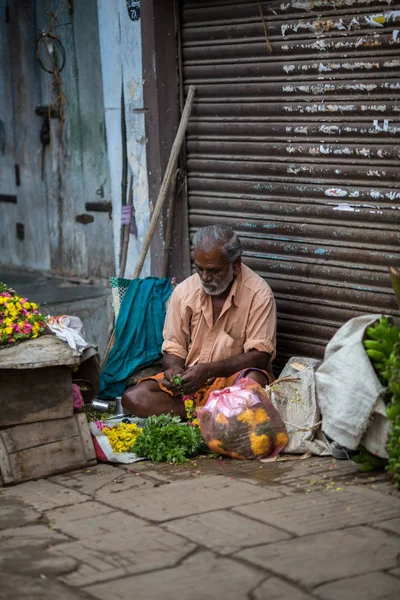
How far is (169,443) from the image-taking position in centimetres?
594

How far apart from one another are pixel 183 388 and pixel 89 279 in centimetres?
329

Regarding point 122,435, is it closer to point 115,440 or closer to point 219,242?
point 115,440

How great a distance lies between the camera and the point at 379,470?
5469 mm

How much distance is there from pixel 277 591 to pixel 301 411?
2141 millimetres

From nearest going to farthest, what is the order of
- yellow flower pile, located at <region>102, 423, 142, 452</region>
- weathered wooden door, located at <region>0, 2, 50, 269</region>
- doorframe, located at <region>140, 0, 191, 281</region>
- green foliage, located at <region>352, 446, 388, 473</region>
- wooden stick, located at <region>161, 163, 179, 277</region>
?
green foliage, located at <region>352, 446, 388, 473</region>, yellow flower pile, located at <region>102, 423, 142, 452</region>, doorframe, located at <region>140, 0, 191, 281</region>, wooden stick, located at <region>161, 163, 179, 277</region>, weathered wooden door, located at <region>0, 2, 50, 269</region>

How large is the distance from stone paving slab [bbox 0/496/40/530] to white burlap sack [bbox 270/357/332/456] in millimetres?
1585

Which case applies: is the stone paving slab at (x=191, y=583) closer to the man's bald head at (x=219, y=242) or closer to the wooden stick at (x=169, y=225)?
the man's bald head at (x=219, y=242)

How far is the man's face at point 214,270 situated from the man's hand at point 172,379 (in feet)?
1.77

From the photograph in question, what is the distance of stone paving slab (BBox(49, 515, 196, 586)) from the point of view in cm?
423

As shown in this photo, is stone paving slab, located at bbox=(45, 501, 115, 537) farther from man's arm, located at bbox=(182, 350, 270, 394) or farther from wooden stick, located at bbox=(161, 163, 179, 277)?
wooden stick, located at bbox=(161, 163, 179, 277)

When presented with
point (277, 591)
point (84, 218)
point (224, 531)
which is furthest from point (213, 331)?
point (84, 218)

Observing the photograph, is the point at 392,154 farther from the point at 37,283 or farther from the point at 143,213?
the point at 37,283

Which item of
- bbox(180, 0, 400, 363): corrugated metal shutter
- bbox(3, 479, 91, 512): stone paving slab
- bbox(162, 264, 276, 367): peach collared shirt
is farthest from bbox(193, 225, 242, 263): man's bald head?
bbox(3, 479, 91, 512): stone paving slab

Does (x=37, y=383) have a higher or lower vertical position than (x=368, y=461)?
higher
